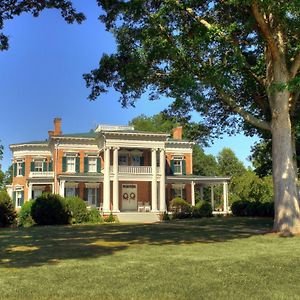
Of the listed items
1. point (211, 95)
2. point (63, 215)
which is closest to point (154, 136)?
point (63, 215)

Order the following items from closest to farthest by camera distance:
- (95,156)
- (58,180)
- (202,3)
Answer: (202,3) < (58,180) < (95,156)

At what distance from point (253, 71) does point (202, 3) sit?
382 centimetres

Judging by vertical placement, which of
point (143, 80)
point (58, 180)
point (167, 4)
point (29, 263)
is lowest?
point (29, 263)

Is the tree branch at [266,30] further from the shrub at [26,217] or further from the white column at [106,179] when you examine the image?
the white column at [106,179]

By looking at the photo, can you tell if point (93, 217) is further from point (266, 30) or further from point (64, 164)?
point (266, 30)

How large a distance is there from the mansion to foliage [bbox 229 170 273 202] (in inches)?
401

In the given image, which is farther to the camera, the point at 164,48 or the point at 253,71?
the point at 253,71

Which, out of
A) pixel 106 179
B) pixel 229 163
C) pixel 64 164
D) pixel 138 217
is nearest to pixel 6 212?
pixel 138 217

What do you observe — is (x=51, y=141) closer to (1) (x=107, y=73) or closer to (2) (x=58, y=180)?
(2) (x=58, y=180)

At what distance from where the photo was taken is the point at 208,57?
18.6 meters

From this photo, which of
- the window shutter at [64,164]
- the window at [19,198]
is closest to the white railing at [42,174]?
the window shutter at [64,164]

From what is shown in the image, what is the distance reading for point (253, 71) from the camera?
2002 centimetres

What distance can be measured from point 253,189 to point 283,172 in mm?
41174

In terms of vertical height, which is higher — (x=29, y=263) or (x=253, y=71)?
(x=253, y=71)
